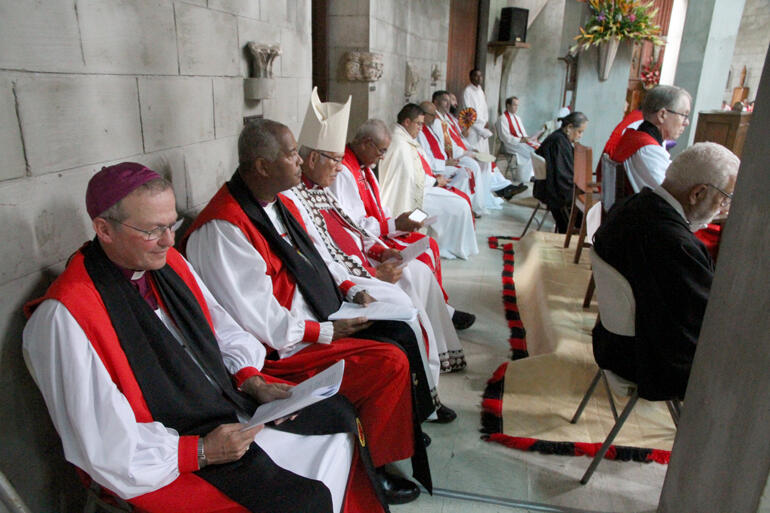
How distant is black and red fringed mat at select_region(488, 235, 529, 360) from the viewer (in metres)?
3.53

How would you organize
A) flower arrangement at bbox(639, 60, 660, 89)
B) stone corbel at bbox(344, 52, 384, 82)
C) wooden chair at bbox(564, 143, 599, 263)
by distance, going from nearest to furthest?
1. wooden chair at bbox(564, 143, 599, 263)
2. stone corbel at bbox(344, 52, 384, 82)
3. flower arrangement at bbox(639, 60, 660, 89)

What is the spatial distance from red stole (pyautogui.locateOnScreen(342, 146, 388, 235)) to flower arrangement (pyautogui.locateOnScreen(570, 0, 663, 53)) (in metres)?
4.15

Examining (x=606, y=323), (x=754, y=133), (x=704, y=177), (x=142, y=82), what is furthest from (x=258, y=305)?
(x=704, y=177)

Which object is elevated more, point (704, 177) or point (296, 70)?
point (296, 70)

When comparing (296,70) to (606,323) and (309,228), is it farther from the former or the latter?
(606,323)

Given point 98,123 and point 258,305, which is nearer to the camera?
point 98,123

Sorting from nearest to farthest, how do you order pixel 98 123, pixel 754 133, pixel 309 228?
1. pixel 754 133
2. pixel 98 123
3. pixel 309 228

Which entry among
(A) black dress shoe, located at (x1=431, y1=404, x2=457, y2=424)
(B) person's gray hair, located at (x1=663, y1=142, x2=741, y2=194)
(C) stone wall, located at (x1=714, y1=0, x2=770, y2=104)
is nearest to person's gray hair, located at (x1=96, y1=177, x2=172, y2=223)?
(A) black dress shoe, located at (x1=431, y1=404, x2=457, y2=424)

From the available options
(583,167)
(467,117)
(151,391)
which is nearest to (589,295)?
(583,167)

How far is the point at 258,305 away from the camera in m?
2.08

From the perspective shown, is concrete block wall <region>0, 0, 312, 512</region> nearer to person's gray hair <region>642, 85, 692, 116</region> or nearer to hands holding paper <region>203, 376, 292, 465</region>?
hands holding paper <region>203, 376, 292, 465</region>

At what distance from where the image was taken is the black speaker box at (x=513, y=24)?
1054 cm

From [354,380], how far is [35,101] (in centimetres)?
140

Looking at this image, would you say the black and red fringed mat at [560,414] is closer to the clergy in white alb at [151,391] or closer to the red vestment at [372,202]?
the red vestment at [372,202]
